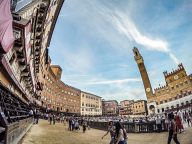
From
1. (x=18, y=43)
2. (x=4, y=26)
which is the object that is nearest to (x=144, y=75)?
(x=18, y=43)

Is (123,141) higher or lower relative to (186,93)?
lower

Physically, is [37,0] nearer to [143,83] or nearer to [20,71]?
[20,71]

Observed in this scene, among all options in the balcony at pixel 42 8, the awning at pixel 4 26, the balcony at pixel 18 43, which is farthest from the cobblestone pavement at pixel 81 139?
the balcony at pixel 42 8

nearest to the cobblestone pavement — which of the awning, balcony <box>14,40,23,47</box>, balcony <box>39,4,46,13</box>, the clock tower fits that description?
the awning

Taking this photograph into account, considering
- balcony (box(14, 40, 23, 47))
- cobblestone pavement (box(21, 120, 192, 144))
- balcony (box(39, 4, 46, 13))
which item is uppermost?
balcony (box(39, 4, 46, 13))

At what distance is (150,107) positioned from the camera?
80125 mm

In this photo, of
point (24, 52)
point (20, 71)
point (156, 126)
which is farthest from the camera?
point (20, 71)

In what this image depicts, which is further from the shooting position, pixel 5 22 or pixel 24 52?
pixel 24 52

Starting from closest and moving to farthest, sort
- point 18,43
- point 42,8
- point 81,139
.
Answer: point 81,139
point 18,43
point 42,8

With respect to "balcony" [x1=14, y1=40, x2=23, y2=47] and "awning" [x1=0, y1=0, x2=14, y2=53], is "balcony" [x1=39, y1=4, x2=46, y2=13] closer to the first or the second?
"balcony" [x1=14, y1=40, x2=23, y2=47]

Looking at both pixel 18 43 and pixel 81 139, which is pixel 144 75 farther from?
pixel 18 43

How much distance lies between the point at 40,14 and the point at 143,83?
62.2 metres

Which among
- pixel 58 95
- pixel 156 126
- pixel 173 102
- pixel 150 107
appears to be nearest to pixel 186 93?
pixel 173 102

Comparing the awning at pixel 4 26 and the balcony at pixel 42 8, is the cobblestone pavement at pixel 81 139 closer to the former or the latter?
the awning at pixel 4 26
